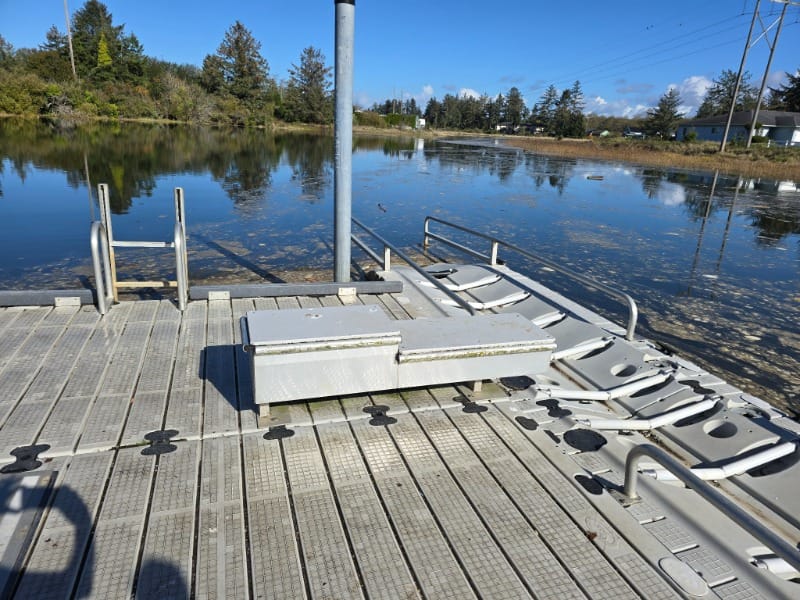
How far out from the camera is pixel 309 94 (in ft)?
207

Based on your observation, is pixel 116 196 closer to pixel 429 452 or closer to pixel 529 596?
pixel 429 452

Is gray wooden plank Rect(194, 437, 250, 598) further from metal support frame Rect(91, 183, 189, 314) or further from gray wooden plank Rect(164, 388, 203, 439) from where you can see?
metal support frame Rect(91, 183, 189, 314)

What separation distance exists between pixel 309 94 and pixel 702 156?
153 feet

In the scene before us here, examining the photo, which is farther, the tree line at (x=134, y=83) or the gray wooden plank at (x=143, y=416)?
the tree line at (x=134, y=83)

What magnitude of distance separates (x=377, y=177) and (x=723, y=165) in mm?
27063

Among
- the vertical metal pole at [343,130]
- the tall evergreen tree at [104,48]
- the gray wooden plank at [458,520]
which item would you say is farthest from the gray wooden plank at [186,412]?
the tall evergreen tree at [104,48]

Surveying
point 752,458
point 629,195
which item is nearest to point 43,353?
point 752,458

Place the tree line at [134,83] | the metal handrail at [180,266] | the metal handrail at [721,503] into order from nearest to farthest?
1. the metal handrail at [721,503]
2. the metal handrail at [180,266]
3. the tree line at [134,83]

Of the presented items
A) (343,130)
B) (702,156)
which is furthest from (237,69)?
(343,130)

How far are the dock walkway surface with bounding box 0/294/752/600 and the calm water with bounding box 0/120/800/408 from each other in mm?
3825

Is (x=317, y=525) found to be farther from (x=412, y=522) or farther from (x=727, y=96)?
(x=727, y=96)

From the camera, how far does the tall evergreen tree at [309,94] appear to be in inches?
2479

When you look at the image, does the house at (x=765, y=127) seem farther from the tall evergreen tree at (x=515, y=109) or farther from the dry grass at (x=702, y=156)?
the tall evergreen tree at (x=515, y=109)

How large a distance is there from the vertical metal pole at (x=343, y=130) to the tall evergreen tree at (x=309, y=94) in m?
63.4
